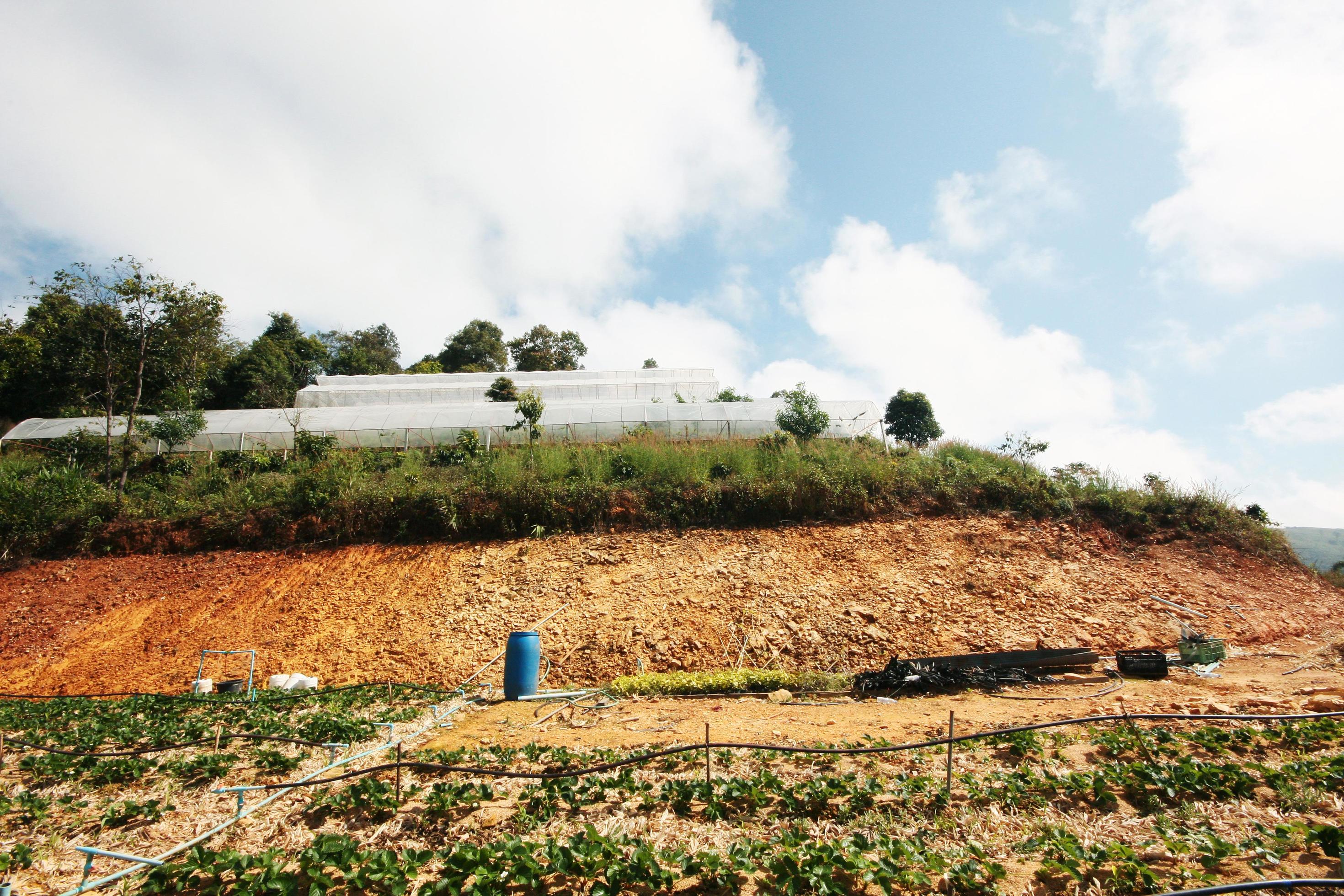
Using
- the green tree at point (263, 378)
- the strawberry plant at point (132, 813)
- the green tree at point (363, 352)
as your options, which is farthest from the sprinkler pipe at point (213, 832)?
the green tree at point (363, 352)

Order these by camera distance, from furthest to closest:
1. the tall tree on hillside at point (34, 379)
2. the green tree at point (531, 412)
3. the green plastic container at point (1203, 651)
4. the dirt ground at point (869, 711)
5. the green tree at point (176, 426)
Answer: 1. the tall tree on hillside at point (34, 379)
2. the green tree at point (176, 426)
3. the green tree at point (531, 412)
4. the green plastic container at point (1203, 651)
5. the dirt ground at point (869, 711)

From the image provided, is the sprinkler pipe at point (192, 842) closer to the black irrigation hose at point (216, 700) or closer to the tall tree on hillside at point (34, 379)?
the black irrigation hose at point (216, 700)

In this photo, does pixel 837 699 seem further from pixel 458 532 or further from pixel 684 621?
pixel 458 532

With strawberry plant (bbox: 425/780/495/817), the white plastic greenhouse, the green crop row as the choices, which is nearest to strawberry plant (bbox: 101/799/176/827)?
the green crop row

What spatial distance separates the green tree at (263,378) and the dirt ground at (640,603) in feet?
43.4

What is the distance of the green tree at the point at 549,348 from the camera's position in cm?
3466

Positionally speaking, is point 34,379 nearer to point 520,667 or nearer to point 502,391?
point 502,391

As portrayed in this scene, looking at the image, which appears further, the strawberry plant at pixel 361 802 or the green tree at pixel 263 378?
the green tree at pixel 263 378

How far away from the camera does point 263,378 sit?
2484 cm

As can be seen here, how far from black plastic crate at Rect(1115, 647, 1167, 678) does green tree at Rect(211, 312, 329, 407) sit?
79.8 ft

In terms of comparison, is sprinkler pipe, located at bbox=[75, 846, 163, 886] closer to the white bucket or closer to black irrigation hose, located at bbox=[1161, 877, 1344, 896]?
black irrigation hose, located at bbox=[1161, 877, 1344, 896]

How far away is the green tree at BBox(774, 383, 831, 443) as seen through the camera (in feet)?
50.9

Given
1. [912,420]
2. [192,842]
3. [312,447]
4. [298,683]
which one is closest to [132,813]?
[192,842]

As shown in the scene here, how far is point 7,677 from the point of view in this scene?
898 centimetres
